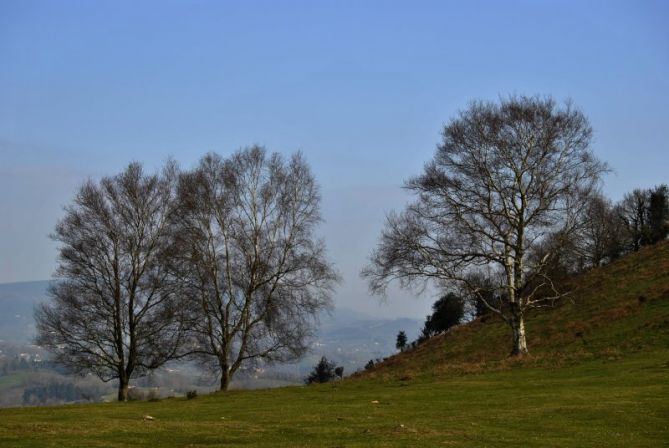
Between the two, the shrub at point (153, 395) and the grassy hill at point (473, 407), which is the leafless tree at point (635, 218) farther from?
the shrub at point (153, 395)

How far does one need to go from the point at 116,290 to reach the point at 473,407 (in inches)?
981

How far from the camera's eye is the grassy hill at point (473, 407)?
15.9 meters

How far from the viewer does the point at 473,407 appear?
2161cm

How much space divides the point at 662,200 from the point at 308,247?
183 ft

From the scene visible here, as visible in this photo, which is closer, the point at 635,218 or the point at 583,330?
the point at 583,330

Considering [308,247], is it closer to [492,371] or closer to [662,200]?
[492,371]

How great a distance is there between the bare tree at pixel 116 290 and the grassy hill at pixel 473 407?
880 centimetres

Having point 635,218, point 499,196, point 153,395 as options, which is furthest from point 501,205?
point 635,218

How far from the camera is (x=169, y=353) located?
3994 centimetres

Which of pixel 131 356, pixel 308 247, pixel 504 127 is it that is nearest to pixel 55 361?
pixel 131 356

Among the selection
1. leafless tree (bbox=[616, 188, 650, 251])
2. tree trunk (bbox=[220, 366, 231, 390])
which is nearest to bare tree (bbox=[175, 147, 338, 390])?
tree trunk (bbox=[220, 366, 231, 390])

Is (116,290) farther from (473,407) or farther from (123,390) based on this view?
(473,407)

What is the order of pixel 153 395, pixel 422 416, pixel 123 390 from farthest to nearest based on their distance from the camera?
pixel 123 390 → pixel 153 395 → pixel 422 416

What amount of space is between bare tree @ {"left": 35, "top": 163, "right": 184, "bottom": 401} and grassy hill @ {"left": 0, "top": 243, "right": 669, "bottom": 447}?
8.80m
